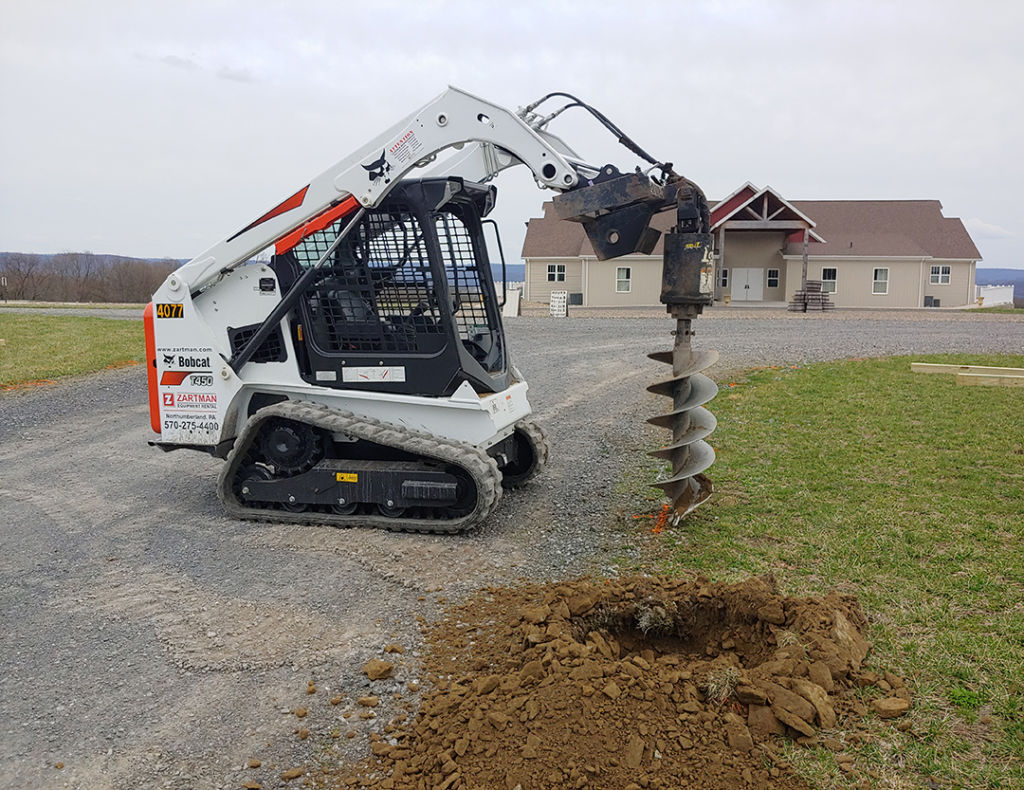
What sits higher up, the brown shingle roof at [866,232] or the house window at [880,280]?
the brown shingle roof at [866,232]

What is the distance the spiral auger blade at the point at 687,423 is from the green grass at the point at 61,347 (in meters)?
12.0

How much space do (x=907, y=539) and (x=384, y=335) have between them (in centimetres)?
435

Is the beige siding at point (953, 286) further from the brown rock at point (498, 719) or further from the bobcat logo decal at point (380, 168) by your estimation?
the brown rock at point (498, 719)

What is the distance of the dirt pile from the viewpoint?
334 centimetres

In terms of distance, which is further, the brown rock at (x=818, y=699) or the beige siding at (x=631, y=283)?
the beige siding at (x=631, y=283)

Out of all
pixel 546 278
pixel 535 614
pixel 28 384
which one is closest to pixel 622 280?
pixel 546 278

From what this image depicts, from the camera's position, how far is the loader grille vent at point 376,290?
22.2 ft

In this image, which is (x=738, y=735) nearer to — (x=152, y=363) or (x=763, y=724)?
(x=763, y=724)

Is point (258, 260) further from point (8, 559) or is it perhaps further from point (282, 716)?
point (282, 716)

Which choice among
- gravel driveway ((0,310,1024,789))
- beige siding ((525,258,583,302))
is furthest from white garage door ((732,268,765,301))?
gravel driveway ((0,310,1024,789))

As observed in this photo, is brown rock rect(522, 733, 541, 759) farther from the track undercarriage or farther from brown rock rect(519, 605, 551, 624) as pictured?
the track undercarriage

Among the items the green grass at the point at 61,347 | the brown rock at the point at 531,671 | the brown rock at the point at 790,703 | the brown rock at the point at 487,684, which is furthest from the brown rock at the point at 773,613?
the green grass at the point at 61,347

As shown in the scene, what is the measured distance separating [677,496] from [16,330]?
19987 mm

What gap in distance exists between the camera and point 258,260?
7035 millimetres
